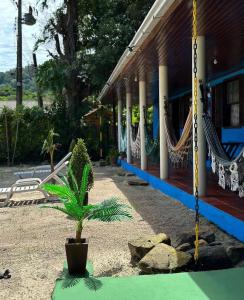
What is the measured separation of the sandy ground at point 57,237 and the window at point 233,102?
293 centimetres

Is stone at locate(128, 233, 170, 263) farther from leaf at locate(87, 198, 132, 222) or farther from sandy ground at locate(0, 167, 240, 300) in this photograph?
leaf at locate(87, 198, 132, 222)

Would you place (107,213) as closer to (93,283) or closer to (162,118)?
(93,283)

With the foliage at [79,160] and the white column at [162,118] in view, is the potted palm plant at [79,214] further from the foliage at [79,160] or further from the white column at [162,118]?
the white column at [162,118]

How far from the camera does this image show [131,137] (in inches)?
498

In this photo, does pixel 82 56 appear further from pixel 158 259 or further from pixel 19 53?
pixel 158 259

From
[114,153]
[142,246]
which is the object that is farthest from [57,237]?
[114,153]

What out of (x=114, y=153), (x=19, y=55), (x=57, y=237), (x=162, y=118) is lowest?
(x=57, y=237)

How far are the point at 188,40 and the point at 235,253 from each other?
159 inches

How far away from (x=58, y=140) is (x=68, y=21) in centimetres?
578

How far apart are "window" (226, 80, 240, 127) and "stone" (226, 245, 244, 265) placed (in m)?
6.30

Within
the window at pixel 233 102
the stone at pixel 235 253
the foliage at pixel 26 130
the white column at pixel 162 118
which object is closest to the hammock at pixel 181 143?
the white column at pixel 162 118

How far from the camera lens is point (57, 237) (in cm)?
527

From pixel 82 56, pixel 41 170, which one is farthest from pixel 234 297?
pixel 82 56

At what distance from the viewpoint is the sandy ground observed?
3768mm
